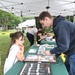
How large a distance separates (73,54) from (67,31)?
406 mm

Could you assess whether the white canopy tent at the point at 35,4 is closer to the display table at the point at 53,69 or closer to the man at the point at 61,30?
the man at the point at 61,30

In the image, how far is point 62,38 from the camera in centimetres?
311

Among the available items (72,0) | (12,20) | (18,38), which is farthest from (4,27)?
(18,38)

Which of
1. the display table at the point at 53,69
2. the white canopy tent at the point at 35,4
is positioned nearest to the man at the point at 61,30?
the display table at the point at 53,69

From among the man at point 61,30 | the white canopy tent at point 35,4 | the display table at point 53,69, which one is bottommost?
the display table at point 53,69

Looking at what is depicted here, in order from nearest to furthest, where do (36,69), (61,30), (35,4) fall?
(36,69) → (61,30) → (35,4)

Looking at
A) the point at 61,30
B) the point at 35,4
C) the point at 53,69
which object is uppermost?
the point at 35,4

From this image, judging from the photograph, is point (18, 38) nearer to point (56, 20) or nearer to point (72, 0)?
point (56, 20)

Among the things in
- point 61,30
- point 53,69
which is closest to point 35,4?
point 61,30

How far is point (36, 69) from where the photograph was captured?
9.12 ft

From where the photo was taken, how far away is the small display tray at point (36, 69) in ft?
8.63

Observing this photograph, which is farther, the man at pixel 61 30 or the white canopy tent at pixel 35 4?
the white canopy tent at pixel 35 4

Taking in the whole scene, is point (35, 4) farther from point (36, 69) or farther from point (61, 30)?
point (36, 69)

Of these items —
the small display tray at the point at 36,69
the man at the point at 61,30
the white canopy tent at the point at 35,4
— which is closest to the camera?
the small display tray at the point at 36,69
